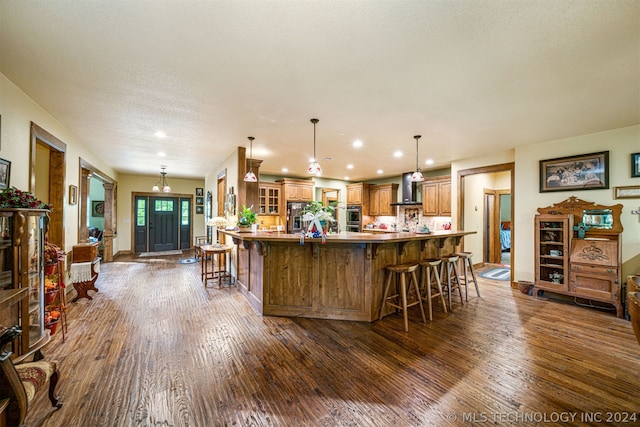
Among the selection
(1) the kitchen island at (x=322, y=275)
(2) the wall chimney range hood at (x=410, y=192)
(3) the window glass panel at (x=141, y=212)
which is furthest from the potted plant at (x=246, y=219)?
(3) the window glass panel at (x=141, y=212)

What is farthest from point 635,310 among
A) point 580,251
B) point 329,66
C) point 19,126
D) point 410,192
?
point 410,192

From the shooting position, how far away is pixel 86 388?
6.42 feet

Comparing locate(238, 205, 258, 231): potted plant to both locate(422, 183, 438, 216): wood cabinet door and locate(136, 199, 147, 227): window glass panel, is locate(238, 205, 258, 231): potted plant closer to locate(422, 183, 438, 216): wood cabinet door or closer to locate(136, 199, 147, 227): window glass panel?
locate(422, 183, 438, 216): wood cabinet door

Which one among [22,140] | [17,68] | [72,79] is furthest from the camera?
[22,140]

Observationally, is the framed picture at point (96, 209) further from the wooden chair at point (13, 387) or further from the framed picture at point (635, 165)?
the framed picture at point (635, 165)

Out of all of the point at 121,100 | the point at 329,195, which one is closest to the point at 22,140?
the point at 121,100

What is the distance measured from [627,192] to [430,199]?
3.43 m

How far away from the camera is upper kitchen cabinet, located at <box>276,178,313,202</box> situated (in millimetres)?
7488

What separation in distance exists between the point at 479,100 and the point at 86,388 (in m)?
4.52

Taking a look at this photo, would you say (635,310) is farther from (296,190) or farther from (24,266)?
(296,190)

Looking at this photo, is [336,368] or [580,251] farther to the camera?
[580,251]

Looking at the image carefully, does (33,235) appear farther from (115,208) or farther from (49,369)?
(115,208)

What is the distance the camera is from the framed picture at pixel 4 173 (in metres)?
2.45

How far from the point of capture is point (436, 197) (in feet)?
21.7
